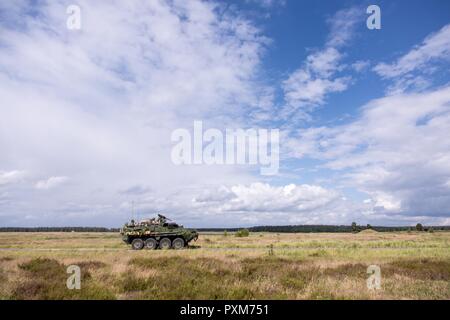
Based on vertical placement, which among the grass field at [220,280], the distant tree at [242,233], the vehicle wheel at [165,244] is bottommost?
the distant tree at [242,233]

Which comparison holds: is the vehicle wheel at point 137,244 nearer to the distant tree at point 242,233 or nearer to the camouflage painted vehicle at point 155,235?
the camouflage painted vehicle at point 155,235

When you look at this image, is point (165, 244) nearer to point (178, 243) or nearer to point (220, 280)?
point (178, 243)

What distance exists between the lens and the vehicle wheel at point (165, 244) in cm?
2959

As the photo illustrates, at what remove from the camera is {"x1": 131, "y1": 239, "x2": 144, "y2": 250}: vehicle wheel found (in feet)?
96.0

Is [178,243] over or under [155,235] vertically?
under

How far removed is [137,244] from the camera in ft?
96.4

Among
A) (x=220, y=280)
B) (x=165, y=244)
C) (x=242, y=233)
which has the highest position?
(x=220, y=280)

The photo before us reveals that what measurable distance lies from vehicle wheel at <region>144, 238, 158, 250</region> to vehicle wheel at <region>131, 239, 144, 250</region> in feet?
1.07

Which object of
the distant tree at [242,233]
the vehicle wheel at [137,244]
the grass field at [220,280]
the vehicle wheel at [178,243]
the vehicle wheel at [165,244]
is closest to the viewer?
the grass field at [220,280]

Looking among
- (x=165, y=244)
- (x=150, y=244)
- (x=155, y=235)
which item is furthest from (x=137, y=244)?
(x=165, y=244)

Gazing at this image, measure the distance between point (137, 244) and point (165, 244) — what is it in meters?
2.19

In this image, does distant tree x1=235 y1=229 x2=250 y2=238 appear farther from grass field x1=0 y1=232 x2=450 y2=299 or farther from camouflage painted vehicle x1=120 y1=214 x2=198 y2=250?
grass field x1=0 y1=232 x2=450 y2=299

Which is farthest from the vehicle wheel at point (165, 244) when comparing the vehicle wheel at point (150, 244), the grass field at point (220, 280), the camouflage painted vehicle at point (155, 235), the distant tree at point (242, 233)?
the distant tree at point (242, 233)
